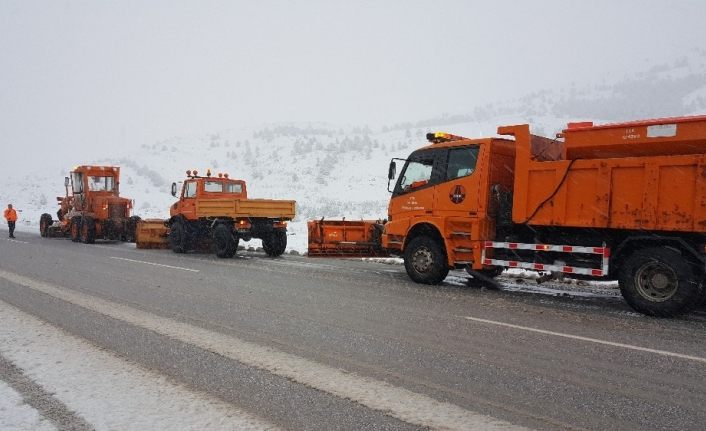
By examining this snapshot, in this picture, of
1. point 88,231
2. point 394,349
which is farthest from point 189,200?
point 394,349

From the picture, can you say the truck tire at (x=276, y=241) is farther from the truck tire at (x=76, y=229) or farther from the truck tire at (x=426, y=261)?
the truck tire at (x=76, y=229)

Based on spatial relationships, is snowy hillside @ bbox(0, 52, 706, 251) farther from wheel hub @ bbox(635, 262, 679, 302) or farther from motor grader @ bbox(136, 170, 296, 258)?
wheel hub @ bbox(635, 262, 679, 302)

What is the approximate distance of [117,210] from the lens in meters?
21.2

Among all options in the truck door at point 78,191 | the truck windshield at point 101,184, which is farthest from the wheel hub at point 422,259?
the truck windshield at point 101,184

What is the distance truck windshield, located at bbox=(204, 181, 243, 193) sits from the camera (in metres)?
16.8

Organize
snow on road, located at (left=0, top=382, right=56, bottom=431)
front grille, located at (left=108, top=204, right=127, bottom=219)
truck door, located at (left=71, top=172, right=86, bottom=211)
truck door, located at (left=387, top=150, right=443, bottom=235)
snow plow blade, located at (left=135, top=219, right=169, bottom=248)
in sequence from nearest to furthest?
1. snow on road, located at (left=0, top=382, right=56, bottom=431)
2. truck door, located at (left=387, top=150, right=443, bottom=235)
3. snow plow blade, located at (left=135, top=219, right=169, bottom=248)
4. front grille, located at (left=108, top=204, right=127, bottom=219)
5. truck door, located at (left=71, top=172, right=86, bottom=211)

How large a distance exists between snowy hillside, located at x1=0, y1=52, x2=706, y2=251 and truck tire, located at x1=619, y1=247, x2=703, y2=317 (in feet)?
69.7

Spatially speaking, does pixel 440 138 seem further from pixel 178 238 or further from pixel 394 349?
pixel 178 238

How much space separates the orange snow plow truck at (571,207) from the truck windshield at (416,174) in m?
0.02

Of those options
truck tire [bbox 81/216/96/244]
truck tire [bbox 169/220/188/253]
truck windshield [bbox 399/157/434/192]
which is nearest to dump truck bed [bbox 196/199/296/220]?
truck tire [bbox 169/220/188/253]

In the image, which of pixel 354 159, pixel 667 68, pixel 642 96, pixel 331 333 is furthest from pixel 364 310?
pixel 667 68

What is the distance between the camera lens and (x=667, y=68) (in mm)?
132500

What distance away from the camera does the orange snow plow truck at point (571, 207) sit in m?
7.07

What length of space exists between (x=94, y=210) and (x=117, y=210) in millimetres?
878
